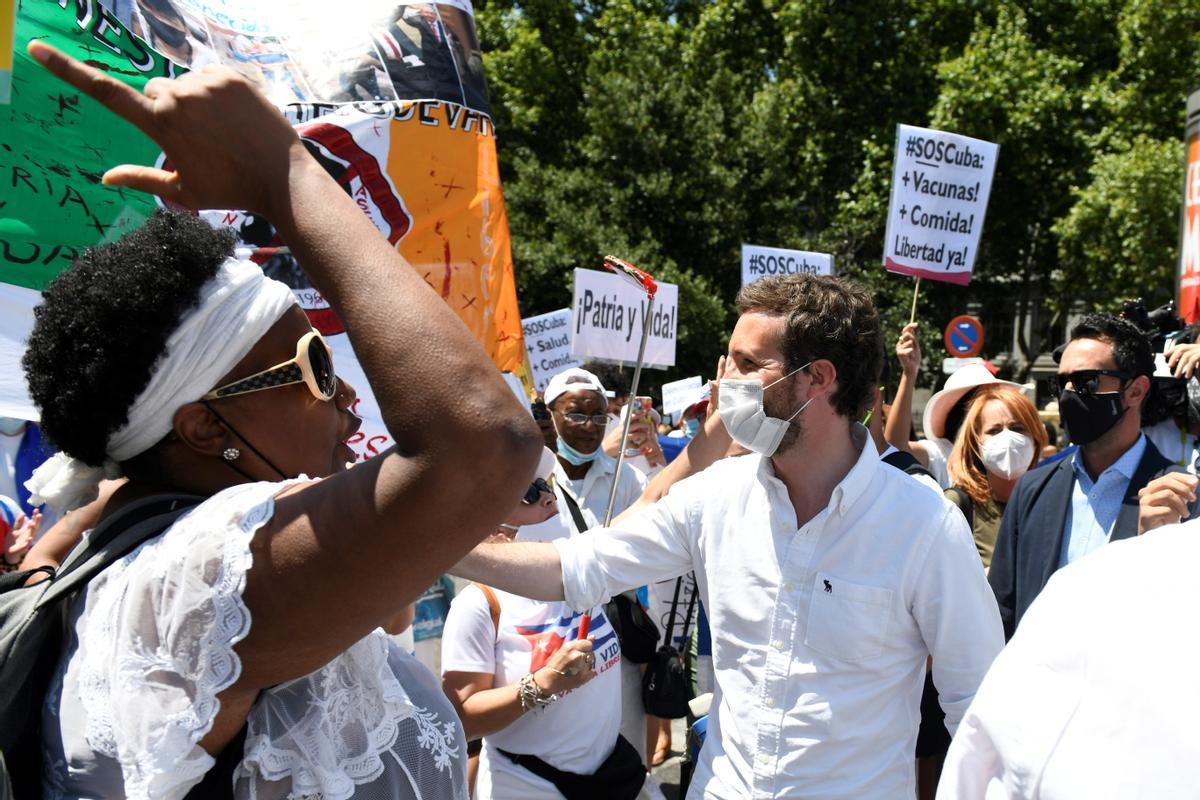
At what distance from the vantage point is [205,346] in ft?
4.30

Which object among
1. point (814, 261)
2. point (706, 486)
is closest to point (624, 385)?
point (814, 261)

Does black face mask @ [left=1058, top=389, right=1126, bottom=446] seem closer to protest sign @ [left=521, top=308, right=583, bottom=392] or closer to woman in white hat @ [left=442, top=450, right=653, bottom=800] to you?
woman in white hat @ [left=442, top=450, right=653, bottom=800]

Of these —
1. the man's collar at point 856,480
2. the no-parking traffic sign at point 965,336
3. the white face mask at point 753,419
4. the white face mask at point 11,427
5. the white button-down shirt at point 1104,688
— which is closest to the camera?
the white button-down shirt at point 1104,688

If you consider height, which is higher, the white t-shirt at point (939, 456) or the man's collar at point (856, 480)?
the man's collar at point (856, 480)

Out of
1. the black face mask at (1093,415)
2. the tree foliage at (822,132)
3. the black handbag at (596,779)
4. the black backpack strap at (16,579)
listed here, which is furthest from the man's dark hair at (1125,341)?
the tree foliage at (822,132)

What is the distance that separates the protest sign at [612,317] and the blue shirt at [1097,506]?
4.06 metres

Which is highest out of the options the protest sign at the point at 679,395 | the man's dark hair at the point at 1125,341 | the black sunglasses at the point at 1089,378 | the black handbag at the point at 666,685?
the man's dark hair at the point at 1125,341

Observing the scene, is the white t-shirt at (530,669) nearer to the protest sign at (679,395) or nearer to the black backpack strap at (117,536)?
the black backpack strap at (117,536)

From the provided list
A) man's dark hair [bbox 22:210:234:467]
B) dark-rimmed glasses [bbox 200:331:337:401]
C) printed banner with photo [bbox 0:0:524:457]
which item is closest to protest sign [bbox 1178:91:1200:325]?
printed banner with photo [bbox 0:0:524:457]

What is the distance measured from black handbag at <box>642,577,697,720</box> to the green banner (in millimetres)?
2433

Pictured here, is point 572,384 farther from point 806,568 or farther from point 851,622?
point 851,622

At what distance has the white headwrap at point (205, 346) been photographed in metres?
1.29

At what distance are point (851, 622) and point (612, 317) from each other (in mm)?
5347

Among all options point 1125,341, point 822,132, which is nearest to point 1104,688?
point 1125,341
